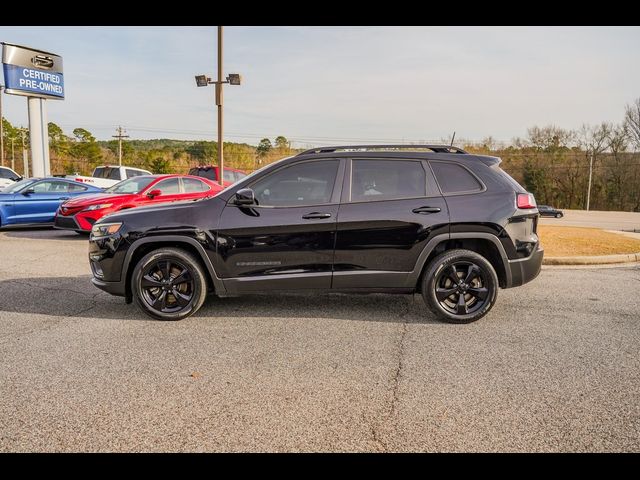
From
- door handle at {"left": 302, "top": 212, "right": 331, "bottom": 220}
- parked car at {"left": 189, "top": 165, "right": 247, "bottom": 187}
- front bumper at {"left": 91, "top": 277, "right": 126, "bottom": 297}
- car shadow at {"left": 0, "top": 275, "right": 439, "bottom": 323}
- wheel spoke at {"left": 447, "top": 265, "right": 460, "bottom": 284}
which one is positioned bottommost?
car shadow at {"left": 0, "top": 275, "right": 439, "bottom": 323}

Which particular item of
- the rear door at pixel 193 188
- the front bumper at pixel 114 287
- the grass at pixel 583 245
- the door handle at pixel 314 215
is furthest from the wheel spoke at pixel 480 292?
the rear door at pixel 193 188

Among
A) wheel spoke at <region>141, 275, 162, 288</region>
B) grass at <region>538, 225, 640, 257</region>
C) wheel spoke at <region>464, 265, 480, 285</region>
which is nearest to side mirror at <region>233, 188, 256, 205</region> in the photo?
wheel spoke at <region>141, 275, 162, 288</region>

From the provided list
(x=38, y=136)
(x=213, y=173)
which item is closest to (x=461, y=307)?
(x=213, y=173)

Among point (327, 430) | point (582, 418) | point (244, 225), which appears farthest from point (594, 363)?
point (244, 225)

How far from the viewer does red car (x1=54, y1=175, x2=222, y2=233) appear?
413 inches

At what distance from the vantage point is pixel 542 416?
2.88 metres

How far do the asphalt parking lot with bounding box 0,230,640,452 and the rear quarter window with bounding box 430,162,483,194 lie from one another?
1431 millimetres

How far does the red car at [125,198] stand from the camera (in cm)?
1049

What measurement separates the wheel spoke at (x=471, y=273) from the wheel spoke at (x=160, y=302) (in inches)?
126

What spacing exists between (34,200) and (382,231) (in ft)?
36.3

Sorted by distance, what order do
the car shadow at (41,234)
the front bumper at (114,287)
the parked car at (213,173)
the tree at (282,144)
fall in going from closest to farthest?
the front bumper at (114,287) < the car shadow at (41,234) < the parked car at (213,173) < the tree at (282,144)

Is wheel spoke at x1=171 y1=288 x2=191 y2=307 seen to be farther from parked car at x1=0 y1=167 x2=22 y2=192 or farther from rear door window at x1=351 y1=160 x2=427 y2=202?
parked car at x1=0 y1=167 x2=22 y2=192

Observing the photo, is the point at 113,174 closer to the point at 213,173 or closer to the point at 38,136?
the point at 213,173

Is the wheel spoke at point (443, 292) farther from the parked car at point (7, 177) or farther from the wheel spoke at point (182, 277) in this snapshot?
the parked car at point (7, 177)
